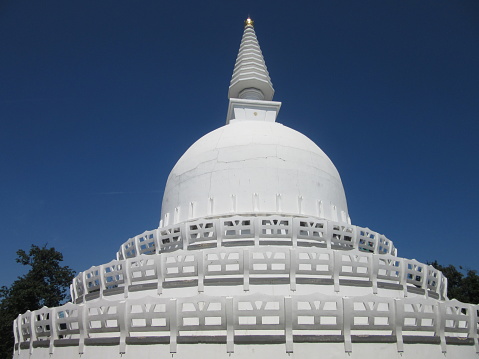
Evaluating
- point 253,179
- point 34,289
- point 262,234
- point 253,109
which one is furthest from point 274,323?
point 34,289

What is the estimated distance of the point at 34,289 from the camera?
2983cm

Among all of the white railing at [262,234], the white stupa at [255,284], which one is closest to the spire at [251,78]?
the white stupa at [255,284]

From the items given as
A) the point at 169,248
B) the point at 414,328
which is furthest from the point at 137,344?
the point at 414,328

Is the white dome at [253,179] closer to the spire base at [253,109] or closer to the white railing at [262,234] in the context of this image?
the white railing at [262,234]

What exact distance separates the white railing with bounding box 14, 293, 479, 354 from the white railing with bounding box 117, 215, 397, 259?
287 cm

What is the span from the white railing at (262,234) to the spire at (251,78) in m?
12.1

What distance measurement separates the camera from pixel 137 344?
882 cm

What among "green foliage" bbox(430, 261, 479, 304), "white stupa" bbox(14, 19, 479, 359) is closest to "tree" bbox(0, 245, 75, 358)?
"white stupa" bbox(14, 19, 479, 359)

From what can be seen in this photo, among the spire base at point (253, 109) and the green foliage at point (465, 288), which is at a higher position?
the spire base at point (253, 109)

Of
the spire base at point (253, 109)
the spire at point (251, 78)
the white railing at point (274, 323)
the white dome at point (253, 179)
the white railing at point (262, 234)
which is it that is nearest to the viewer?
the white railing at point (274, 323)

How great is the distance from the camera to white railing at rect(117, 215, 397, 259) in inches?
483

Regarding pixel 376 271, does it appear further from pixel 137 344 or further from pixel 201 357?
pixel 137 344

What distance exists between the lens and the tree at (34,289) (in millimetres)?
26770

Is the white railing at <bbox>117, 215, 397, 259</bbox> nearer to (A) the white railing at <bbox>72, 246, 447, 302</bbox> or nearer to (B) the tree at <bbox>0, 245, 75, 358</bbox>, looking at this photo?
(A) the white railing at <bbox>72, 246, 447, 302</bbox>
